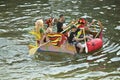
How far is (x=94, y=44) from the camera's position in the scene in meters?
18.7

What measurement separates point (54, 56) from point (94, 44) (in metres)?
2.13

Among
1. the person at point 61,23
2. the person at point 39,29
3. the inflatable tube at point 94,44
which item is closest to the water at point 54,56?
the inflatable tube at point 94,44

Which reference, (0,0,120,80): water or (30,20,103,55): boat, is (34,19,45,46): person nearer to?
(30,20,103,55): boat

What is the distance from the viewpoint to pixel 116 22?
78.5ft

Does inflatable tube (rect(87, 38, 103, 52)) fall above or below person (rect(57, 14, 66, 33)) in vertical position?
below

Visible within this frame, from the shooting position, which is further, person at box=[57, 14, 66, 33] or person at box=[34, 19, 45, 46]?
person at box=[57, 14, 66, 33]

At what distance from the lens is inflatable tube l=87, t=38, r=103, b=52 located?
18.6 m

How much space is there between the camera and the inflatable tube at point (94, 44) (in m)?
18.6

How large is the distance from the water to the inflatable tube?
11.5 inches

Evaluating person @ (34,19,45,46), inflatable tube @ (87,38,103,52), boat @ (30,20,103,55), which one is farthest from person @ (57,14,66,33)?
inflatable tube @ (87,38,103,52)

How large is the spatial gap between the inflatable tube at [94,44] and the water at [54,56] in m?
0.29

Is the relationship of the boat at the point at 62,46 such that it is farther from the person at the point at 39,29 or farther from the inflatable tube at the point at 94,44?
the person at the point at 39,29

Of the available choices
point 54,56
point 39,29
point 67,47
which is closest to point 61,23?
point 39,29

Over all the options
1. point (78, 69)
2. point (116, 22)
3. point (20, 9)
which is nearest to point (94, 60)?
point (78, 69)
